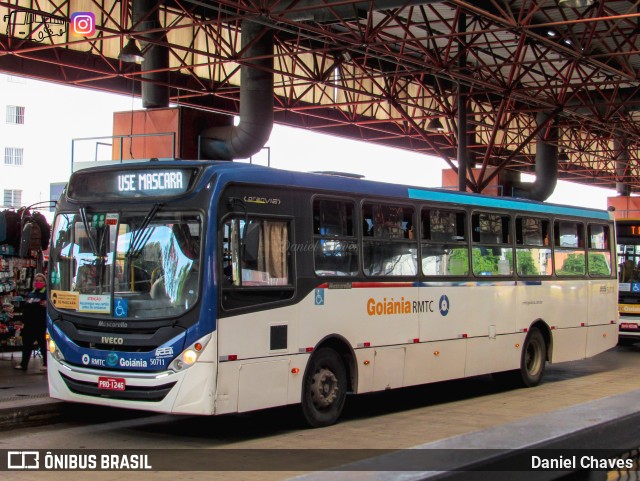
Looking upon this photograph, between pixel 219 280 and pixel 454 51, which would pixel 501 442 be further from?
pixel 454 51

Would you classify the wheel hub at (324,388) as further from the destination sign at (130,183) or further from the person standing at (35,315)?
the person standing at (35,315)

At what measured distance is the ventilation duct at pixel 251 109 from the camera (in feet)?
72.8

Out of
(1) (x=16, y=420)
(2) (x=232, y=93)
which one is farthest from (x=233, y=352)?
(2) (x=232, y=93)

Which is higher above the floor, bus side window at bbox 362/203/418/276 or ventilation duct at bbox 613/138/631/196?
ventilation duct at bbox 613/138/631/196

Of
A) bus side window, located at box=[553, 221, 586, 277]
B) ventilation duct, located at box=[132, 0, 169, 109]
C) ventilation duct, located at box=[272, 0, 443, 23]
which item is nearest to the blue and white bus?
bus side window, located at box=[553, 221, 586, 277]

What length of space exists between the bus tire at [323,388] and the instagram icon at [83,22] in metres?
13.2

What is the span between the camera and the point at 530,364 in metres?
15.7

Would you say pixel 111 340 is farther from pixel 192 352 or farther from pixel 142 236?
pixel 142 236

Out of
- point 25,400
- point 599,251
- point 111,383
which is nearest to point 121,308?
point 111,383

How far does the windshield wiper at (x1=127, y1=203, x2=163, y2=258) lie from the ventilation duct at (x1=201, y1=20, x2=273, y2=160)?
12.3 metres

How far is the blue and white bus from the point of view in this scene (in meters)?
9.62

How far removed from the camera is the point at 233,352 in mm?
9734

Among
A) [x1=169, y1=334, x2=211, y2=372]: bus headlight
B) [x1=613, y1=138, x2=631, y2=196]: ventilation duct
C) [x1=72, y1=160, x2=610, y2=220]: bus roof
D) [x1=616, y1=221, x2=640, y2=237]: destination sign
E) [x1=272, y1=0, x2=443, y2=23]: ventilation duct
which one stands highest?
[x1=613, y1=138, x2=631, y2=196]: ventilation duct

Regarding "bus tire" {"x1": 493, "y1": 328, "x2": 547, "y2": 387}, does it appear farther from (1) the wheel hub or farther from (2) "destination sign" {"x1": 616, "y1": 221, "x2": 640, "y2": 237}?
(2) "destination sign" {"x1": 616, "y1": 221, "x2": 640, "y2": 237}
